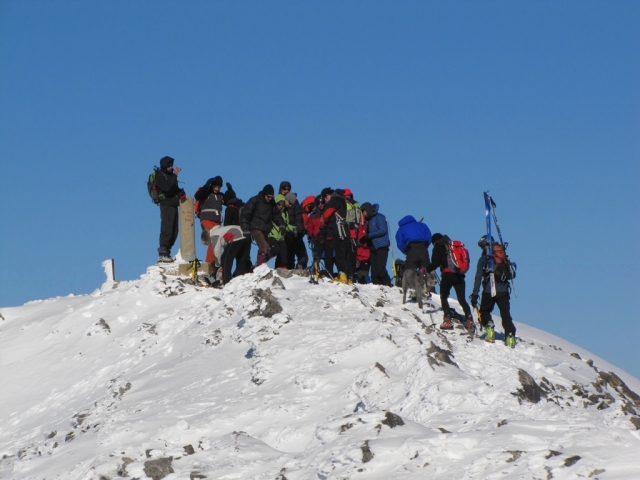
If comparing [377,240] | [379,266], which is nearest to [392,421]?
[377,240]

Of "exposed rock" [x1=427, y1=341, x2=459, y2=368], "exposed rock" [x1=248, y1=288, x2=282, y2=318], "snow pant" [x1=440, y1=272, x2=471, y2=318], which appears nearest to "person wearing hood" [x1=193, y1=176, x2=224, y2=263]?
"exposed rock" [x1=248, y1=288, x2=282, y2=318]

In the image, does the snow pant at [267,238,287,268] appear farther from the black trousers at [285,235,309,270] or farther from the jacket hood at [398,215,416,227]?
the jacket hood at [398,215,416,227]

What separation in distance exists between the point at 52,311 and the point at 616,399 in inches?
455

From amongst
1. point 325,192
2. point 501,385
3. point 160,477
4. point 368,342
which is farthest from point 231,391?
point 325,192

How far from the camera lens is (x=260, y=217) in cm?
1636

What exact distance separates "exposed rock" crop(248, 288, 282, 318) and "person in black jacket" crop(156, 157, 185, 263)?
3.73 meters

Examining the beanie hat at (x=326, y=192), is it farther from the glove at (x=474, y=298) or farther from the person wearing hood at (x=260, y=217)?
the glove at (x=474, y=298)

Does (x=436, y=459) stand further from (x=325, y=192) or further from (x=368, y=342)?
(x=325, y=192)

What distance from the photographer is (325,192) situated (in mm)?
17094

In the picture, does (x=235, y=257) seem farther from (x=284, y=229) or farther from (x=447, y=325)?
(x=447, y=325)

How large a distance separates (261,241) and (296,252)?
6.57 ft

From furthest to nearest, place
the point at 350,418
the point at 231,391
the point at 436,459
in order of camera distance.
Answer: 1. the point at 231,391
2. the point at 350,418
3. the point at 436,459

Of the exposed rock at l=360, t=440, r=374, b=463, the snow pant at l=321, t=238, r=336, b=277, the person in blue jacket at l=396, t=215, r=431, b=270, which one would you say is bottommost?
the exposed rock at l=360, t=440, r=374, b=463

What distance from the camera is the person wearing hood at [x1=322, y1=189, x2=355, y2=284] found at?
16312 millimetres
